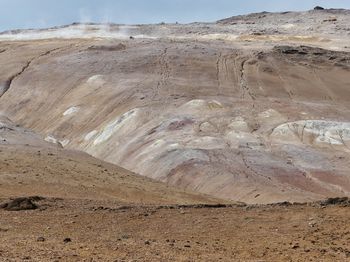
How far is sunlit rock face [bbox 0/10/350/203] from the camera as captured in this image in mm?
35219

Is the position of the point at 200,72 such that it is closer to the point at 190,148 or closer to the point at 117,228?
the point at 190,148

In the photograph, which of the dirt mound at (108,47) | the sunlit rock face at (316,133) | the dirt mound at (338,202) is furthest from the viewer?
the dirt mound at (108,47)

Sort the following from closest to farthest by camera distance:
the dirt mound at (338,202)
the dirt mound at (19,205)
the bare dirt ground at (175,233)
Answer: the bare dirt ground at (175,233) < the dirt mound at (338,202) < the dirt mound at (19,205)

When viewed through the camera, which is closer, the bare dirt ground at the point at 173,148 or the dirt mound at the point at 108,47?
the bare dirt ground at the point at 173,148

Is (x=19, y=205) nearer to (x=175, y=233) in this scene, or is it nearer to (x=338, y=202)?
(x=175, y=233)

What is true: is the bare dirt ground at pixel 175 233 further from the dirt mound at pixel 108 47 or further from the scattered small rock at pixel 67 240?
the dirt mound at pixel 108 47

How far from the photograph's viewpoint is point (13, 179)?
26703mm

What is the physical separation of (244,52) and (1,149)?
34.8 meters

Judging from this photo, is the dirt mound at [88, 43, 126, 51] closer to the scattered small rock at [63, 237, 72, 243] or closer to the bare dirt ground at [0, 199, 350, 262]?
Result: the bare dirt ground at [0, 199, 350, 262]

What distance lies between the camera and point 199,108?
46500 millimetres

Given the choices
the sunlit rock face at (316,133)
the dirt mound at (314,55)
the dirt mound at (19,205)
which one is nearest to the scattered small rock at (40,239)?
the dirt mound at (19,205)

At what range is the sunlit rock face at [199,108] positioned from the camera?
35.2m

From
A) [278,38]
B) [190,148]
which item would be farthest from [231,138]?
[278,38]

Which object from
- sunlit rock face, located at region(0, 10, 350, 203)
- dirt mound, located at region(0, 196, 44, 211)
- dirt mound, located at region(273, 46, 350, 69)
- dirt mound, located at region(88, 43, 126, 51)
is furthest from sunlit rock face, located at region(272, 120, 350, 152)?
dirt mound, located at region(88, 43, 126, 51)
